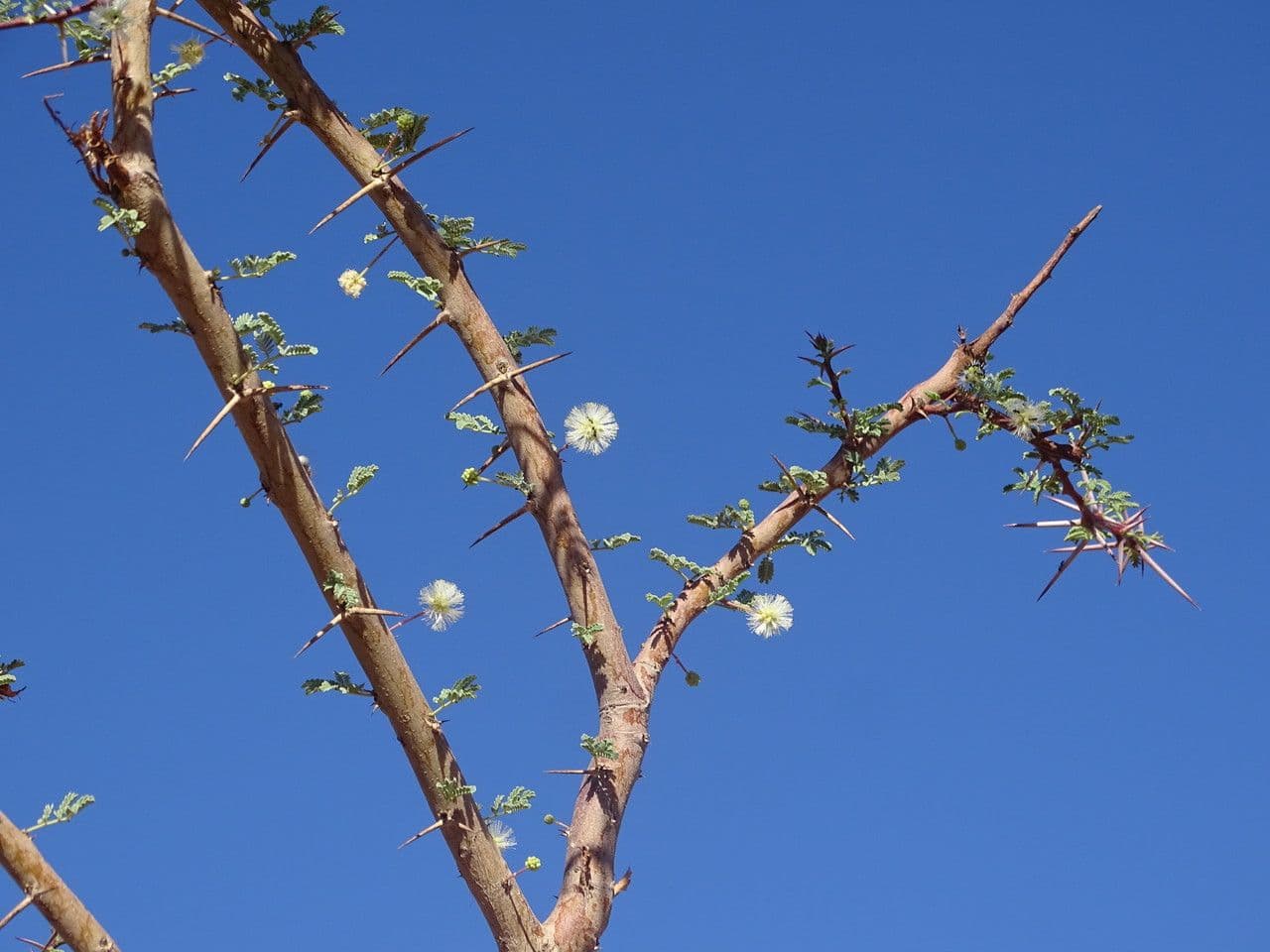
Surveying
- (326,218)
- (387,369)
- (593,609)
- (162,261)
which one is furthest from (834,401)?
(162,261)

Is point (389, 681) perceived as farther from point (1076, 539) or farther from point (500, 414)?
point (1076, 539)

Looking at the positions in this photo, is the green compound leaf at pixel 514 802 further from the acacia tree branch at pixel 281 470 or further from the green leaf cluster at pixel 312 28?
the green leaf cluster at pixel 312 28

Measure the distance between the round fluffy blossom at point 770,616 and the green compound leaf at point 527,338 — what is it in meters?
1.23

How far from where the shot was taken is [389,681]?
417 cm

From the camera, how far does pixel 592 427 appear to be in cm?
476

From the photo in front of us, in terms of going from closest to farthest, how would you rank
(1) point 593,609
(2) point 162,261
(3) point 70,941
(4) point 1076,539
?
(2) point 162,261 → (3) point 70,941 → (4) point 1076,539 → (1) point 593,609

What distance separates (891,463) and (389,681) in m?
2.00

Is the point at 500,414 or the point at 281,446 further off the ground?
the point at 500,414

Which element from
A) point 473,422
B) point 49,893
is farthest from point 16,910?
point 473,422

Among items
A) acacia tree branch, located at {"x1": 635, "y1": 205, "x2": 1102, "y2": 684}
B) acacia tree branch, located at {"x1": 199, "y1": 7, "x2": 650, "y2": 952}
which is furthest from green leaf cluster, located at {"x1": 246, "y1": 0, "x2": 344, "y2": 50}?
acacia tree branch, located at {"x1": 635, "y1": 205, "x2": 1102, "y2": 684}

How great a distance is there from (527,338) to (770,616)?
1348 mm

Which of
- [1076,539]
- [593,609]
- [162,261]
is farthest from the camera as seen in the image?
[593,609]

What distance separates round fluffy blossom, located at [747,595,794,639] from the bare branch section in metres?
2.32

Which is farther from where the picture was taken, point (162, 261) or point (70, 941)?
point (70, 941)
